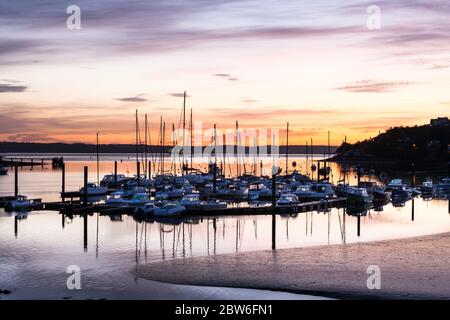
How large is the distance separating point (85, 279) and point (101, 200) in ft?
151

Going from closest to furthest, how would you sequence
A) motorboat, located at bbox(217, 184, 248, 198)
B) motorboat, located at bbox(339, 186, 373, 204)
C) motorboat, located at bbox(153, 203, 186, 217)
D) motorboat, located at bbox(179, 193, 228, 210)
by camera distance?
motorboat, located at bbox(153, 203, 186, 217)
motorboat, located at bbox(179, 193, 228, 210)
motorboat, located at bbox(339, 186, 373, 204)
motorboat, located at bbox(217, 184, 248, 198)

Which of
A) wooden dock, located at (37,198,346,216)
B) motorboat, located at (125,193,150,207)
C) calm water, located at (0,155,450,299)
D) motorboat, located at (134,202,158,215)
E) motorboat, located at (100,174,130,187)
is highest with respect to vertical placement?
motorboat, located at (100,174,130,187)

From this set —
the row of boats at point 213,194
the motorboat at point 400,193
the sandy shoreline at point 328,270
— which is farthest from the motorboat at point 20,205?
the motorboat at point 400,193

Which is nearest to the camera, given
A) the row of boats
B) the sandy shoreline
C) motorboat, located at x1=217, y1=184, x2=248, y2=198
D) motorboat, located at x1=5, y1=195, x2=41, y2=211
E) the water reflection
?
the sandy shoreline

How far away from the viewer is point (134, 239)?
43.9 m

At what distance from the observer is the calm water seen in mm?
28547

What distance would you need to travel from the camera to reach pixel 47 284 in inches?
1132

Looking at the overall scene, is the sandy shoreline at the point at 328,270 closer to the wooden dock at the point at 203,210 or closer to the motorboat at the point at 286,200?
the wooden dock at the point at 203,210

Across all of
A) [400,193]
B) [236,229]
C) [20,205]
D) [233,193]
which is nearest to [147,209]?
[236,229]

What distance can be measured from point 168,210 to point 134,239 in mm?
12319

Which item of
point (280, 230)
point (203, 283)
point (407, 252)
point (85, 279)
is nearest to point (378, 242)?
point (407, 252)

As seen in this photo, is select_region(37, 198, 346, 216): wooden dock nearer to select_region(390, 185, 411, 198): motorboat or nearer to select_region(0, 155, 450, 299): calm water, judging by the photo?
select_region(0, 155, 450, 299): calm water

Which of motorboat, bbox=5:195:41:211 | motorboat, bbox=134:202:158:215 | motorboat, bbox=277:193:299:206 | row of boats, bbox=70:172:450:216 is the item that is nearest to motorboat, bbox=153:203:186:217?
row of boats, bbox=70:172:450:216

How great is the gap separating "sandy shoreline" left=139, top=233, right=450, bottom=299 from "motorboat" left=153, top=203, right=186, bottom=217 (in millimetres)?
19513
